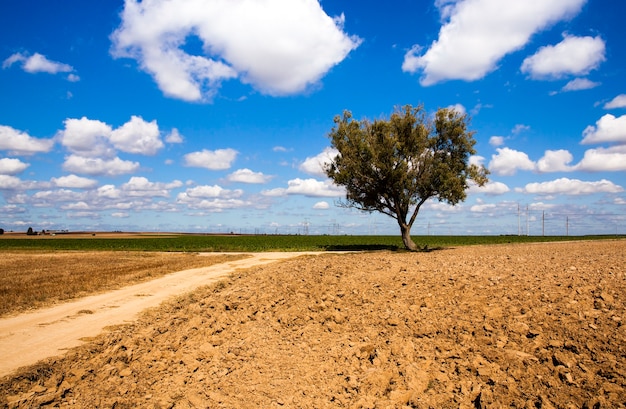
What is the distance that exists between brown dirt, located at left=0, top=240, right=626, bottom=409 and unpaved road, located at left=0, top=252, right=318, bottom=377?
0.88 m

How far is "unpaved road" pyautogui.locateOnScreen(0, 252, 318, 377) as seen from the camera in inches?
321

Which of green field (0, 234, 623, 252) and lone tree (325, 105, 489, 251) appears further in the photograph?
green field (0, 234, 623, 252)

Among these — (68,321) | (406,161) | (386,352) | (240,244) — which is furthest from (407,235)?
(240,244)

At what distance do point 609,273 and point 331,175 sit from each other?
88.2ft

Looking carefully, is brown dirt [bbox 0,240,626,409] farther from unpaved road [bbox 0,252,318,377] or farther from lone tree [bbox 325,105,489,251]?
lone tree [bbox 325,105,489,251]

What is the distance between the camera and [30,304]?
1303cm

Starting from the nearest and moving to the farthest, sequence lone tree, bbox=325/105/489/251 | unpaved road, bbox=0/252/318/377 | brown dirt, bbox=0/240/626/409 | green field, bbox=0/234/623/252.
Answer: brown dirt, bbox=0/240/626/409
unpaved road, bbox=0/252/318/377
lone tree, bbox=325/105/489/251
green field, bbox=0/234/623/252

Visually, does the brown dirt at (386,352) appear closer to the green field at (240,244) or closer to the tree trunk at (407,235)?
the tree trunk at (407,235)

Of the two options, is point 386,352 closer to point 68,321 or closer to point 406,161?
point 68,321

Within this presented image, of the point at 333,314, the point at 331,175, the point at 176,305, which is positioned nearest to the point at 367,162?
the point at 331,175

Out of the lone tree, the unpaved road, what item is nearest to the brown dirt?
the unpaved road

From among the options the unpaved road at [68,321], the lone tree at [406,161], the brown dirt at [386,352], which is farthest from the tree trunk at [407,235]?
the brown dirt at [386,352]

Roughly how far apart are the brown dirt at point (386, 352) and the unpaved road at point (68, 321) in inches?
34.5

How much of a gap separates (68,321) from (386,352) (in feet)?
30.3
